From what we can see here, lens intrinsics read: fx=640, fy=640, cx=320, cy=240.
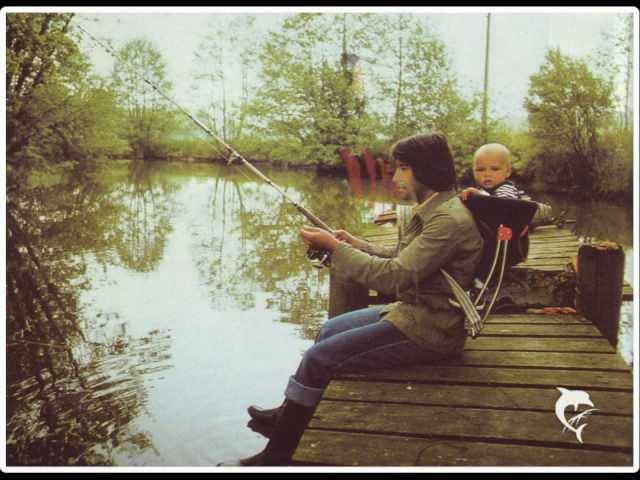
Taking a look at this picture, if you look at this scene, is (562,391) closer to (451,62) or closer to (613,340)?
(613,340)

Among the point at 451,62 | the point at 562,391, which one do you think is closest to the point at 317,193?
the point at 451,62

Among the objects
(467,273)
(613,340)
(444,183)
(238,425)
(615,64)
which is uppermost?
(615,64)

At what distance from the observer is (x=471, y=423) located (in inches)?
93.3

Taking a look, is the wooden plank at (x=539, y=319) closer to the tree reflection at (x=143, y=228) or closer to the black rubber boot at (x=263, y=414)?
the black rubber boot at (x=263, y=414)

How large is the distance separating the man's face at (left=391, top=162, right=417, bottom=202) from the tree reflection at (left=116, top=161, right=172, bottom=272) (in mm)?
5868

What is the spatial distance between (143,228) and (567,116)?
1161 centimetres

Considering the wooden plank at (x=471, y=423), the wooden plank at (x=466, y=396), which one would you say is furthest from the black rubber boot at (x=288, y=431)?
the wooden plank at (x=471, y=423)

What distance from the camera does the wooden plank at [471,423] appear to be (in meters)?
2.26

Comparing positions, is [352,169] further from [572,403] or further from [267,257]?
[572,403]

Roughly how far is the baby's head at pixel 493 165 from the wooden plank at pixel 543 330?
1.71 m

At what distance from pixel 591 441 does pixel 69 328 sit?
453cm

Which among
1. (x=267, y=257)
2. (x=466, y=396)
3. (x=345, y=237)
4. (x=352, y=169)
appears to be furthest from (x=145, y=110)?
(x=466, y=396)

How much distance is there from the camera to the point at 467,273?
2.66m

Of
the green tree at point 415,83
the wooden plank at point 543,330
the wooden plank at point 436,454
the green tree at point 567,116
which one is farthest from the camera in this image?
the green tree at point 415,83
